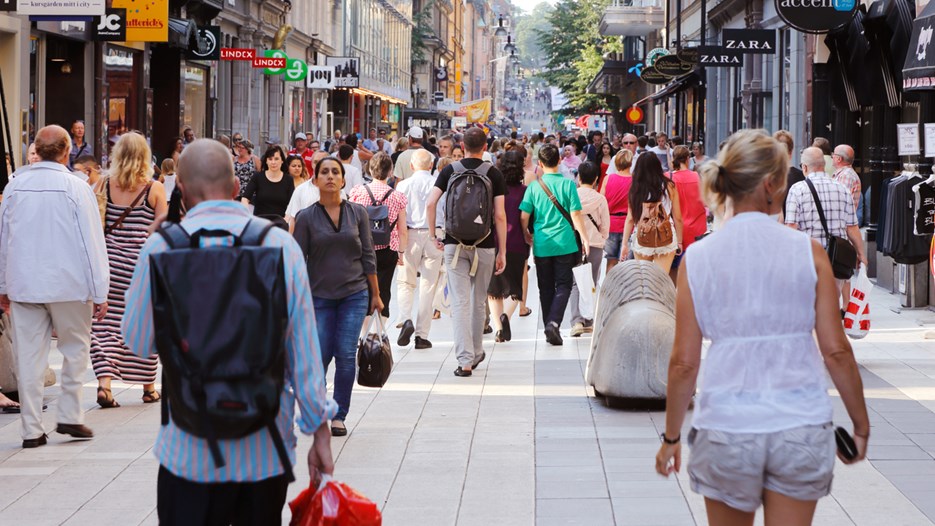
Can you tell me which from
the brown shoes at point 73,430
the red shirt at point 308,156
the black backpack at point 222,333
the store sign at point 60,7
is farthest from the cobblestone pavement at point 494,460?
the red shirt at point 308,156

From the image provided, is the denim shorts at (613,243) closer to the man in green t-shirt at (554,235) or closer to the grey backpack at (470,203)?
the man in green t-shirt at (554,235)

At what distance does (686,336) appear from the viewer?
4.29 m

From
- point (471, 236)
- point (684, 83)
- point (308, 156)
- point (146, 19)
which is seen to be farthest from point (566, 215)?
point (684, 83)

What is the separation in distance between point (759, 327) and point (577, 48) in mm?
67742

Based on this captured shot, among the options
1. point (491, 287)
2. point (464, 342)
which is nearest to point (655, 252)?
point (491, 287)

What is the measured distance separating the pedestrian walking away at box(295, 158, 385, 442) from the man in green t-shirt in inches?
181

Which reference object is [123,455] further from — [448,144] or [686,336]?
[448,144]

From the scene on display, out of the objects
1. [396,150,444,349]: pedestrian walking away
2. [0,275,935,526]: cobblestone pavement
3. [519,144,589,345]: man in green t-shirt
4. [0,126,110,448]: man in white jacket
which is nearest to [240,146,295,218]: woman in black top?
[396,150,444,349]: pedestrian walking away

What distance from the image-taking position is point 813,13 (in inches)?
705

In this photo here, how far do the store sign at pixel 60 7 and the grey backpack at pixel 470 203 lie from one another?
576 cm

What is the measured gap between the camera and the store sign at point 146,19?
21.9m

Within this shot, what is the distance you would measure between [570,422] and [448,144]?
10389 millimetres

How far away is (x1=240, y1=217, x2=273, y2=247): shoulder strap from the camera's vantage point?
4121mm

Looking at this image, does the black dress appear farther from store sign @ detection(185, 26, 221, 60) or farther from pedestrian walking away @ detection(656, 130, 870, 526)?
store sign @ detection(185, 26, 221, 60)
